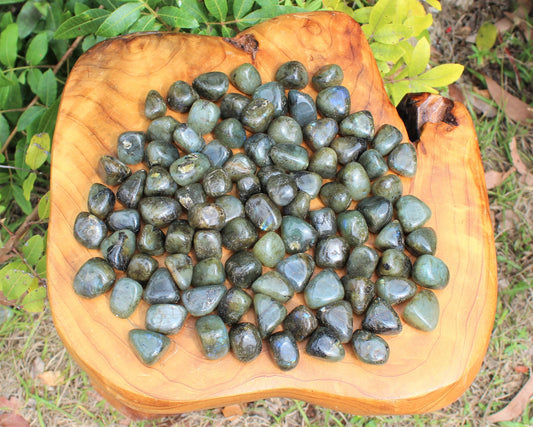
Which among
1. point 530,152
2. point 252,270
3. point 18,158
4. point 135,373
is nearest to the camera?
point 135,373

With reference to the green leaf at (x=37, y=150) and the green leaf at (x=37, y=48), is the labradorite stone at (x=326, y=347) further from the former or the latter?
the green leaf at (x=37, y=48)

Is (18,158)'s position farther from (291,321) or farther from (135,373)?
(291,321)

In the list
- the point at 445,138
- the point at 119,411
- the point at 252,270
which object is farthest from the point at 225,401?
the point at 445,138

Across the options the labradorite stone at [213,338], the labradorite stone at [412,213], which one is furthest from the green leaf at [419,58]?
the labradorite stone at [213,338]

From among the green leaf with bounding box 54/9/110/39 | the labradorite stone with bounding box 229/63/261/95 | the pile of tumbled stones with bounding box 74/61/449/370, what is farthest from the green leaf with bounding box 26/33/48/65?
the labradorite stone with bounding box 229/63/261/95

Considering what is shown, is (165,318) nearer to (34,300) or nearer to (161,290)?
(161,290)

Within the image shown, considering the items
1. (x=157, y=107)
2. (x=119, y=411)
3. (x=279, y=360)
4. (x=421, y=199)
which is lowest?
(x=119, y=411)

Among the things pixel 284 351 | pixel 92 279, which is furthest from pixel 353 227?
pixel 92 279
